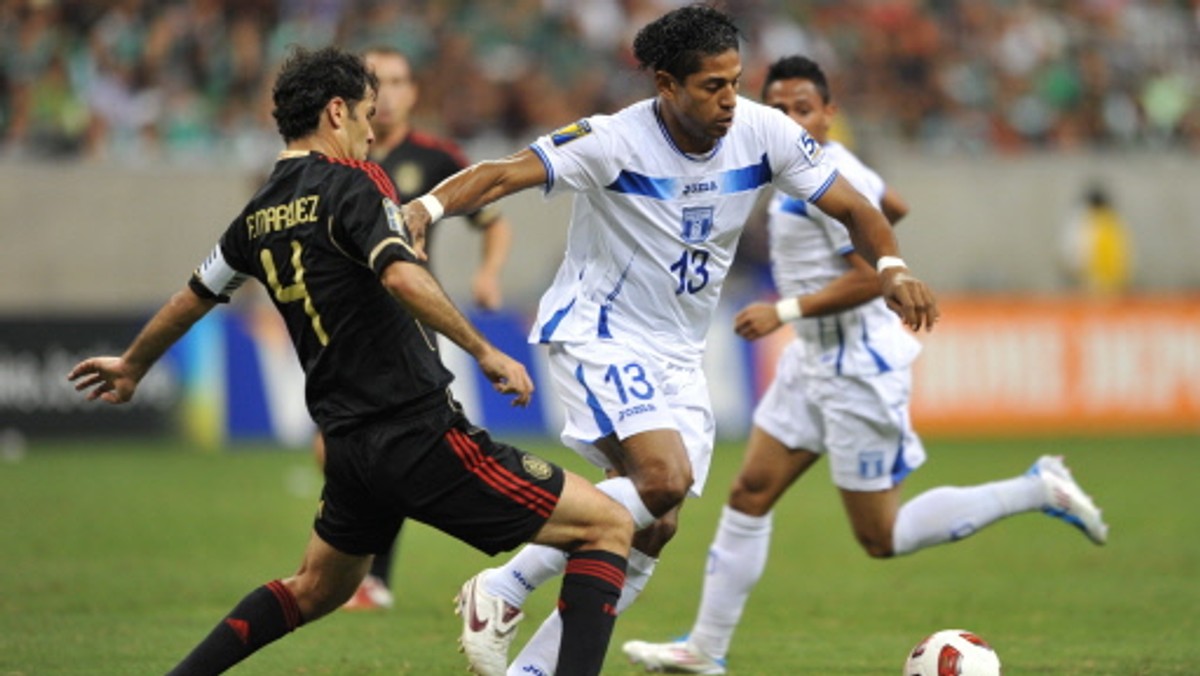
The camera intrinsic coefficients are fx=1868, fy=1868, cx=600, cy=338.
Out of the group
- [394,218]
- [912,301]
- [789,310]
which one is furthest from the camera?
[789,310]

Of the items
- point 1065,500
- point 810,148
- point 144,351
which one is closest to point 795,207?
point 810,148

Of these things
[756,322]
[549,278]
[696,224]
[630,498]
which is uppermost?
[696,224]

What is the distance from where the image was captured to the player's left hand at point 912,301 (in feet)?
21.7

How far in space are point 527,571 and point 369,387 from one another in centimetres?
122

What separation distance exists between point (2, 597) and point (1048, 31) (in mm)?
19433

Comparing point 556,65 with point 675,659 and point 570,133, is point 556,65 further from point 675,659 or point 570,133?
point 570,133

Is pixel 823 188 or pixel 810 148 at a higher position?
pixel 810 148

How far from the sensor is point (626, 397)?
22.8ft

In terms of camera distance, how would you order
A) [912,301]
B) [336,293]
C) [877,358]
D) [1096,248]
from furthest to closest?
[1096,248]
[877,358]
[912,301]
[336,293]

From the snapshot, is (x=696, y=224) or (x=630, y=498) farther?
(x=696, y=224)

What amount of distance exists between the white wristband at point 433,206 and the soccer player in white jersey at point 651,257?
90 mm

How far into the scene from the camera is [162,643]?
28.5 feet

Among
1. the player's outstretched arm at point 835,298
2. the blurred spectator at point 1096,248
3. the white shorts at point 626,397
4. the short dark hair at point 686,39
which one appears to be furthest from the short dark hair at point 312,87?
the blurred spectator at point 1096,248

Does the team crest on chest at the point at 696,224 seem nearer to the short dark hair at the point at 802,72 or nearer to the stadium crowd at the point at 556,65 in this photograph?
the short dark hair at the point at 802,72
